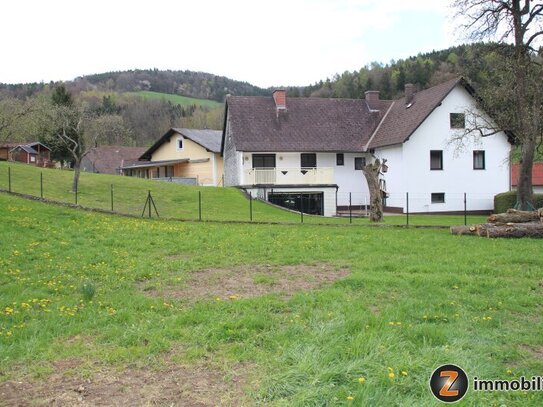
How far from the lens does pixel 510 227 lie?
1581 centimetres

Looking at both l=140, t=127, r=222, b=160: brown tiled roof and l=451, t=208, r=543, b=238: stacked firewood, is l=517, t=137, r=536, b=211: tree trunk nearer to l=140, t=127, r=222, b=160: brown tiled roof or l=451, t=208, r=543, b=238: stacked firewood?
l=451, t=208, r=543, b=238: stacked firewood

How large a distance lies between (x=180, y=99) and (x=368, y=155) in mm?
69879

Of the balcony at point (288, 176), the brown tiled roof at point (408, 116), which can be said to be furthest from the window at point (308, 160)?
the brown tiled roof at point (408, 116)

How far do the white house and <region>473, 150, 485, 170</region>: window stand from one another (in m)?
0.06

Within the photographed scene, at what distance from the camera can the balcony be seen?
3209 centimetres

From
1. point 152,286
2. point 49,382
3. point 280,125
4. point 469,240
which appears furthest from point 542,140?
point 49,382

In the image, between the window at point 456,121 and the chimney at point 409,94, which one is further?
the chimney at point 409,94

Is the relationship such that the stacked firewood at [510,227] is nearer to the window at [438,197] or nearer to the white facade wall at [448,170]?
the white facade wall at [448,170]

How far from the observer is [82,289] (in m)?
7.61

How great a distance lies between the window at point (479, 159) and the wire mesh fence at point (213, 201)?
189 cm

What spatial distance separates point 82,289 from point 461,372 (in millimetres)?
5641

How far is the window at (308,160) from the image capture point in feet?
113

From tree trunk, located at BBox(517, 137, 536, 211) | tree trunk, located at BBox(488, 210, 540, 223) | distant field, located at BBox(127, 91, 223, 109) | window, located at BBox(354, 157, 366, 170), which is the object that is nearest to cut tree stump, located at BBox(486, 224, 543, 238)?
tree trunk, located at BBox(488, 210, 540, 223)

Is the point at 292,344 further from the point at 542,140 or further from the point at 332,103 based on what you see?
the point at 332,103
